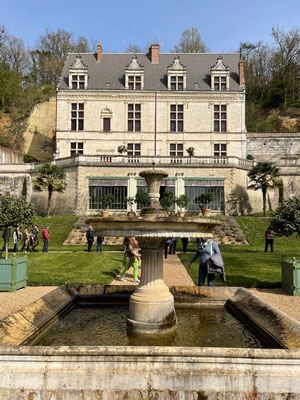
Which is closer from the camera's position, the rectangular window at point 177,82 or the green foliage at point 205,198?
the green foliage at point 205,198

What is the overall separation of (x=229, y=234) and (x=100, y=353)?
19871 mm

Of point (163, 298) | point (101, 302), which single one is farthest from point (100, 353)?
point (101, 302)

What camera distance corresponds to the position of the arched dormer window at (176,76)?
119 feet

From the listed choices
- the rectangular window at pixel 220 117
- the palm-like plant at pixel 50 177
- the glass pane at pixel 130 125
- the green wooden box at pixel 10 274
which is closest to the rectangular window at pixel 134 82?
the glass pane at pixel 130 125

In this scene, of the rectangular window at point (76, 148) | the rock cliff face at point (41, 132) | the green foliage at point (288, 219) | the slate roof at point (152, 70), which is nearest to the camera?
the green foliage at point (288, 219)

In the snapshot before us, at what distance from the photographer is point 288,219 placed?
13602 millimetres

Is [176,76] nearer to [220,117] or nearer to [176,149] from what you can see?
[220,117]

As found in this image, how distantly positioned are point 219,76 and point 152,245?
34.9m

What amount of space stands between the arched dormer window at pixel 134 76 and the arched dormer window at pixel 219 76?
8.09 m

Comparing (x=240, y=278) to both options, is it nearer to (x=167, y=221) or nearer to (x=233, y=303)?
(x=233, y=303)

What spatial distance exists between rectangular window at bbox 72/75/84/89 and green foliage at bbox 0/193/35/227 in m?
25.1

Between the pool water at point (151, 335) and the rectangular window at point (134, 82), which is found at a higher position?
the rectangular window at point (134, 82)

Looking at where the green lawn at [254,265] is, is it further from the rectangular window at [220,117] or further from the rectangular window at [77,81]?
the rectangular window at [77,81]

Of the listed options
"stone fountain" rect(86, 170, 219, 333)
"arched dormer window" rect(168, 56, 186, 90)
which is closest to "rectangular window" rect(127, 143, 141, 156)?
"arched dormer window" rect(168, 56, 186, 90)
